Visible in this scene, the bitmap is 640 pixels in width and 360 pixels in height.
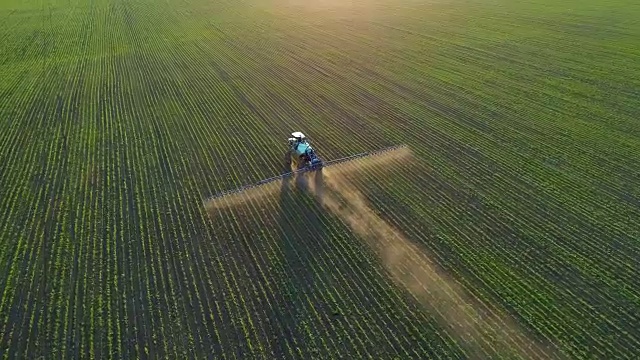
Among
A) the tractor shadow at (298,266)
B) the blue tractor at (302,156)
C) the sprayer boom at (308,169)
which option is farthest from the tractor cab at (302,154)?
the tractor shadow at (298,266)

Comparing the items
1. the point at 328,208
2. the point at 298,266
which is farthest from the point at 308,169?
the point at 298,266

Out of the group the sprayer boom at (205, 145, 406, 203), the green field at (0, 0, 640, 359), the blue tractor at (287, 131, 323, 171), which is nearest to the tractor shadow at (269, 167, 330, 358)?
the green field at (0, 0, 640, 359)

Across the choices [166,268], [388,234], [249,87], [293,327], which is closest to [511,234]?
[388,234]

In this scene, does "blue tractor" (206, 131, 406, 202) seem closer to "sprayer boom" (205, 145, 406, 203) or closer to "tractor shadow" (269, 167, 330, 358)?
"sprayer boom" (205, 145, 406, 203)

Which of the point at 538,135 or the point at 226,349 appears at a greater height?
the point at 538,135

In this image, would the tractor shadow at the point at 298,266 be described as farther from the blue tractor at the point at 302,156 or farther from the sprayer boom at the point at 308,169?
the blue tractor at the point at 302,156

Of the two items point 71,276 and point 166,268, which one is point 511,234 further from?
point 71,276
